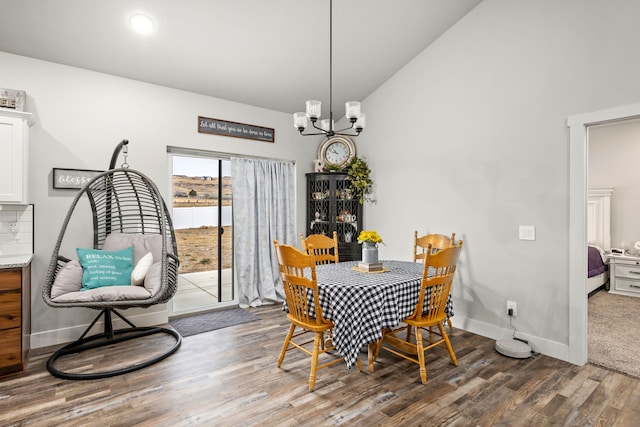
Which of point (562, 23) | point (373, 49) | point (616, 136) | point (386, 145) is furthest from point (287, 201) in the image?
point (616, 136)

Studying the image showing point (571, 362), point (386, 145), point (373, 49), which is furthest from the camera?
point (386, 145)

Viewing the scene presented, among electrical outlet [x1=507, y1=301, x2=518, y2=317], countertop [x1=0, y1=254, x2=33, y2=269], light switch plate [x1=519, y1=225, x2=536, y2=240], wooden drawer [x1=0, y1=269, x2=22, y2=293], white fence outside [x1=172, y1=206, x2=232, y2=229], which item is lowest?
electrical outlet [x1=507, y1=301, x2=518, y2=317]

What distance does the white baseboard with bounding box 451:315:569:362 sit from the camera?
115 inches

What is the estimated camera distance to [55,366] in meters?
2.78

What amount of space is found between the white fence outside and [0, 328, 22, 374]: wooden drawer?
1.85 m

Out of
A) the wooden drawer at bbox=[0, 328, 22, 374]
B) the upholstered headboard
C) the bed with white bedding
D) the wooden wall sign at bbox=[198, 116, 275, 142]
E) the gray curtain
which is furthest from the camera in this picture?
the upholstered headboard

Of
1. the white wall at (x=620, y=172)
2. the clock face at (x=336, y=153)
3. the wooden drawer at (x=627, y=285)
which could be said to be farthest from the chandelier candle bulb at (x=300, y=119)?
the wooden drawer at (x=627, y=285)

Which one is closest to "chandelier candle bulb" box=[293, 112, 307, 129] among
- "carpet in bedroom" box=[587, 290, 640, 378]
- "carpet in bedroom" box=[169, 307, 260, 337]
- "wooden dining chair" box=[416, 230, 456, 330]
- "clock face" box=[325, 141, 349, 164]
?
"wooden dining chair" box=[416, 230, 456, 330]

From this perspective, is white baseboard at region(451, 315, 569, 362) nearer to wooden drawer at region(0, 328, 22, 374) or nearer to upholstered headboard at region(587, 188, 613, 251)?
upholstered headboard at region(587, 188, 613, 251)

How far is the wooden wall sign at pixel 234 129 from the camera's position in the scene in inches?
165

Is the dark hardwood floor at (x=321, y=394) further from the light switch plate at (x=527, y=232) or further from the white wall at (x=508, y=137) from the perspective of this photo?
the light switch plate at (x=527, y=232)

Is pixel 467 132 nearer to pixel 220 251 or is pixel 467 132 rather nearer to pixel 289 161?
pixel 289 161

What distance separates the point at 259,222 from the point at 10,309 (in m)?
2.61

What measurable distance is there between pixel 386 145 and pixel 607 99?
2.26 m
